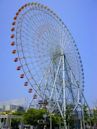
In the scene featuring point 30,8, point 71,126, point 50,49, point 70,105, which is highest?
point 30,8

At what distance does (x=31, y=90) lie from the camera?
40.5 meters

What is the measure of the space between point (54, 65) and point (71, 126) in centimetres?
1901

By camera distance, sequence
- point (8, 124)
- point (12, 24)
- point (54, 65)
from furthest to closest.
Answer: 1. point (8, 124)
2. point (54, 65)
3. point (12, 24)

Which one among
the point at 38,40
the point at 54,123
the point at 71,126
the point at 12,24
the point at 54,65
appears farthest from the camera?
the point at 71,126

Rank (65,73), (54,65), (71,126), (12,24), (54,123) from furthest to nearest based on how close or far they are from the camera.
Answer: (71,126), (54,123), (65,73), (54,65), (12,24)

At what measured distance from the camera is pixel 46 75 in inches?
1752

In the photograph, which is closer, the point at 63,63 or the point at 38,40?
the point at 38,40

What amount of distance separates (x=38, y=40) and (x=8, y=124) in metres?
37.7

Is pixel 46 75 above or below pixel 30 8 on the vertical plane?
below

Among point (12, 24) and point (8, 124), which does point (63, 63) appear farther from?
point (8, 124)

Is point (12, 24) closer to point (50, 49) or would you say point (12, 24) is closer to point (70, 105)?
point (50, 49)

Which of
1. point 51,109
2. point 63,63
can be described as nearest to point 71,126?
point 51,109

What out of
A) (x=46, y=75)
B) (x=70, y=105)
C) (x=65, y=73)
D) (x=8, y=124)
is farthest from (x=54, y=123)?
(x=8, y=124)

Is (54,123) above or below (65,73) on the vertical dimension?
below
